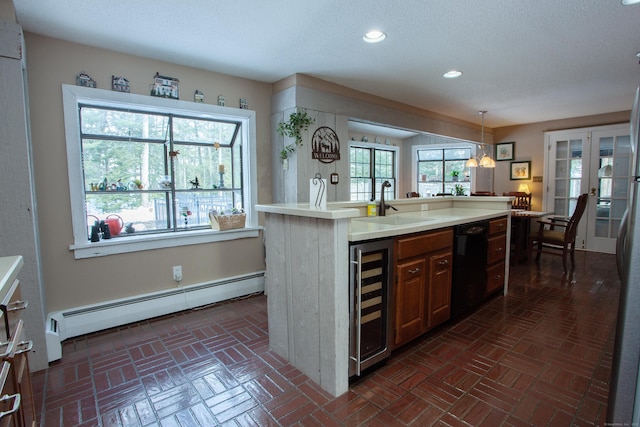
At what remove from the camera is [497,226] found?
10.9ft

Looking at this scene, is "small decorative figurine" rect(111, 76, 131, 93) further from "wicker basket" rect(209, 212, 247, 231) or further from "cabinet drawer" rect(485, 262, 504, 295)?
"cabinet drawer" rect(485, 262, 504, 295)

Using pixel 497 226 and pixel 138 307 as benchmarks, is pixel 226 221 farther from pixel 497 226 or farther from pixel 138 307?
pixel 497 226

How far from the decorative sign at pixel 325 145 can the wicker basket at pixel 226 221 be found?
3.58 feet

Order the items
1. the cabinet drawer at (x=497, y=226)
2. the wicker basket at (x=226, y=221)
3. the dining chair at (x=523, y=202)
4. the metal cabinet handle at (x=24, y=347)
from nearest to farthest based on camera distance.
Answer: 1. the metal cabinet handle at (x=24, y=347)
2. the cabinet drawer at (x=497, y=226)
3. the wicker basket at (x=226, y=221)
4. the dining chair at (x=523, y=202)

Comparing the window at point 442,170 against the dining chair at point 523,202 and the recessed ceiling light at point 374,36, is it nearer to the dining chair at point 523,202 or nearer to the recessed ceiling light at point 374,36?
the dining chair at point 523,202

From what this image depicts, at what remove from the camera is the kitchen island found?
188 centimetres

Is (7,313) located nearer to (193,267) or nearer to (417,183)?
(193,267)

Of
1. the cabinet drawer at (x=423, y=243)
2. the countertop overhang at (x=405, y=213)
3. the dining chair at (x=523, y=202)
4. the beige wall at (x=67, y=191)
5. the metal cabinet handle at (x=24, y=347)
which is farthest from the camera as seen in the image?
the dining chair at (x=523, y=202)

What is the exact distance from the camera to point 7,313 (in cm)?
104

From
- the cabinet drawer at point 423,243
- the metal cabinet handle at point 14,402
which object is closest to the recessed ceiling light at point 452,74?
the cabinet drawer at point 423,243

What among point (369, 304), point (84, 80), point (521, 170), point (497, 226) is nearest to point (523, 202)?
point (521, 170)

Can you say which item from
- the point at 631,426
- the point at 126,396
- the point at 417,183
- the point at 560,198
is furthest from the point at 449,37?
the point at 417,183

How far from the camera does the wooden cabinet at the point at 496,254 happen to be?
322 cm

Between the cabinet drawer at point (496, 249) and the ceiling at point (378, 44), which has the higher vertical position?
the ceiling at point (378, 44)
